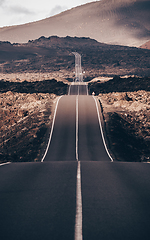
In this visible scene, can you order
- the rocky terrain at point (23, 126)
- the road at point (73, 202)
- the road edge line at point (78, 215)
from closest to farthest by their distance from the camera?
the road edge line at point (78, 215), the road at point (73, 202), the rocky terrain at point (23, 126)

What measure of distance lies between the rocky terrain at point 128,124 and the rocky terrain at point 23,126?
27.9ft

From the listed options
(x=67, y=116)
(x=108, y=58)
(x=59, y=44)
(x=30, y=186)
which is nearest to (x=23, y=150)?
(x=67, y=116)

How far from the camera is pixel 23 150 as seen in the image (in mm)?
24797

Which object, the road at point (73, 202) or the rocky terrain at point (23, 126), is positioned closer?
the road at point (73, 202)

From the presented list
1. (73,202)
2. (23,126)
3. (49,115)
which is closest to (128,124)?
(49,115)

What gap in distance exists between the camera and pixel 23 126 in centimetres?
3133

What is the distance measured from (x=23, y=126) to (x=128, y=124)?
50.2 feet

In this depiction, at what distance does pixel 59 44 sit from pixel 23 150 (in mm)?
170254

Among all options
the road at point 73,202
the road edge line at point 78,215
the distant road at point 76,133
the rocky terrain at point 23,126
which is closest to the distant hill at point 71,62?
the rocky terrain at point 23,126

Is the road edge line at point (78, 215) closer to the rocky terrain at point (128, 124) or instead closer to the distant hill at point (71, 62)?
the rocky terrain at point (128, 124)

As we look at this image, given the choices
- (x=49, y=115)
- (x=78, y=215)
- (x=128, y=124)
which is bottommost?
(x=78, y=215)

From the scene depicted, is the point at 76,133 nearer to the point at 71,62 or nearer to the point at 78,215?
the point at 78,215

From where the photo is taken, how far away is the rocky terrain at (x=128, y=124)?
2427 cm

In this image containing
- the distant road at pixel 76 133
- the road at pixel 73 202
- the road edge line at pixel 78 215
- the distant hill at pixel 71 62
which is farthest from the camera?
the distant hill at pixel 71 62
